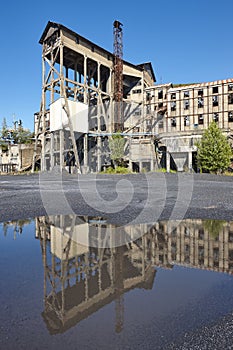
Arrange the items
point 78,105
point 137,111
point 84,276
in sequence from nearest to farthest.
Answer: point 84,276, point 78,105, point 137,111

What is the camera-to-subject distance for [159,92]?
43.1m

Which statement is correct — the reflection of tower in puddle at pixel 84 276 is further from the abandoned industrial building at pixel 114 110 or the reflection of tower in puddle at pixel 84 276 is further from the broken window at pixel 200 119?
the broken window at pixel 200 119

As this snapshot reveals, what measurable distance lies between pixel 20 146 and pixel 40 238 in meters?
39.0

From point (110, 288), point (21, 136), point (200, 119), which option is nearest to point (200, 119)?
point (200, 119)

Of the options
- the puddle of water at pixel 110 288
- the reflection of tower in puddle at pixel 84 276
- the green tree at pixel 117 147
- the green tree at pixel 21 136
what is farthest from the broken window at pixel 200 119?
the reflection of tower in puddle at pixel 84 276

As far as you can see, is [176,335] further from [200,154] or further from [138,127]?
[138,127]

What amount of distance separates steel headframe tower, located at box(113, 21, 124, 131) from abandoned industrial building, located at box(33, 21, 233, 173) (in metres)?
0.14

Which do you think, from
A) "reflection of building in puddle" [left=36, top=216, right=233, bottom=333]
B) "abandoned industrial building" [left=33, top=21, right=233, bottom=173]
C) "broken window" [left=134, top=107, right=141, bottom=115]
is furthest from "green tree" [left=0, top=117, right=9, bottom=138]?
"reflection of building in puddle" [left=36, top=216, right=233, bottom=333]

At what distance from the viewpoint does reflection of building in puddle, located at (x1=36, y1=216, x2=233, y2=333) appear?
90.8 inches

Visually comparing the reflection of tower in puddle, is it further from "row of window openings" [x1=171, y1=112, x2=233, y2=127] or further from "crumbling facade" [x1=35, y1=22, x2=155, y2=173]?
"row of window openings" [x1=171, y1=112, x2=233, y2=127]

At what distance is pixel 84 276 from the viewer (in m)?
2.84

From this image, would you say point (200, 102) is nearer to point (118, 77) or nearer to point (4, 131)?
point (118, 77)

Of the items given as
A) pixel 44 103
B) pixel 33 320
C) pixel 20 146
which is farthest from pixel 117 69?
pixel 33 320

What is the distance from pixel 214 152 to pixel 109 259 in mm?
22900
